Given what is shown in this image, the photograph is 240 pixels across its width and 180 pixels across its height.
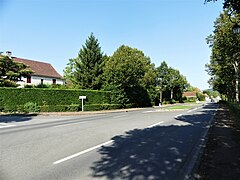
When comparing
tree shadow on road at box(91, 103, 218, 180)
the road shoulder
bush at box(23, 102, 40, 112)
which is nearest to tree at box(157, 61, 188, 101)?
bush at box(23, 102, 40, 112)

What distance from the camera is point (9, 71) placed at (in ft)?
115

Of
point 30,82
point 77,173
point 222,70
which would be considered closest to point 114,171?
point 77,173

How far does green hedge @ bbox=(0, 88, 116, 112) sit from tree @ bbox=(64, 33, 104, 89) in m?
12.7

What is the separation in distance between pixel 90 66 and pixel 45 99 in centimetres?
2016

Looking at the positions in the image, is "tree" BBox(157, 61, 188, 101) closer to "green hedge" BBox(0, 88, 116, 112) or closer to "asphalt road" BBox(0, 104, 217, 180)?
"green hedge" BBox(0, 88, 116, 112)

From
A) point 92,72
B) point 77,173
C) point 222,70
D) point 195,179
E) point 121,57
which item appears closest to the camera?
point 195,179

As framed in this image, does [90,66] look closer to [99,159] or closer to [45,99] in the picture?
[45,99]

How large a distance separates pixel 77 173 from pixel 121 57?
33.6 metres

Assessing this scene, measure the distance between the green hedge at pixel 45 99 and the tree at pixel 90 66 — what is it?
12679 millimetres

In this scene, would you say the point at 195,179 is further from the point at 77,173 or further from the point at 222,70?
the point at 222,70

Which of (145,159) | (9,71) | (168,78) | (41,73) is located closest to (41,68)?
(41,73)

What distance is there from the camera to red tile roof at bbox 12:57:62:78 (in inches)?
2079

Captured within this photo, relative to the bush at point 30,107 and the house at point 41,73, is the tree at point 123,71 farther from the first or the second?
the house at point 41,73

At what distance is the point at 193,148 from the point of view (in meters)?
7.89
